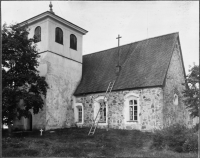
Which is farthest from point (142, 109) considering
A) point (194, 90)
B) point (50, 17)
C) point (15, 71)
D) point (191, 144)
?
point (50, 17)

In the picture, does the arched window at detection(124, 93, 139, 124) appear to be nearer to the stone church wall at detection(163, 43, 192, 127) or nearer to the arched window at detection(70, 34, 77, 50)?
the stone church wall at detection(163, 43, 192, 127)

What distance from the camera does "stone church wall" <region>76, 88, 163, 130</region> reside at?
15.7 meters

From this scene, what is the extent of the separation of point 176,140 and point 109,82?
917 cm

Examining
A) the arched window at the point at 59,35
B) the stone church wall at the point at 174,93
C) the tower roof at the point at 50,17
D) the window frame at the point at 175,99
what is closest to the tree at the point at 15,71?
the tower roof at the point at 50,17

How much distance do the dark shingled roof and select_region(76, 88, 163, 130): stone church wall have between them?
55 centimetres

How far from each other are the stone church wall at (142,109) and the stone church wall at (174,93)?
565 millimetres

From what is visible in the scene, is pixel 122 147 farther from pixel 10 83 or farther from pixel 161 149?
pixel 10 83

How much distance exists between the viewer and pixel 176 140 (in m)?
10.7

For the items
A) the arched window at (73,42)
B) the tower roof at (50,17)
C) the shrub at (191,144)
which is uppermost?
the tower roof at (50,17)

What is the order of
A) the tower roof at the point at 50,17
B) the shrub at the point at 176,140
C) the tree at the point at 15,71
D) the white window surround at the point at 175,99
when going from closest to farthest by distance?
the shrub at the point at 176,140 → the tree at the point at 15,71 → the white window surround at the point at 175,99 → the tower roof at the point at 50,17

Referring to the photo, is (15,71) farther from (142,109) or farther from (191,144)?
(191,144)

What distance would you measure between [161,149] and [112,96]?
26.7 ft

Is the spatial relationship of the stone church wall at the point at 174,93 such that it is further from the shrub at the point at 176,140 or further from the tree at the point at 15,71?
the tree at the point at 15,71

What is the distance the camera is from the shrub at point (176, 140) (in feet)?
33.3
